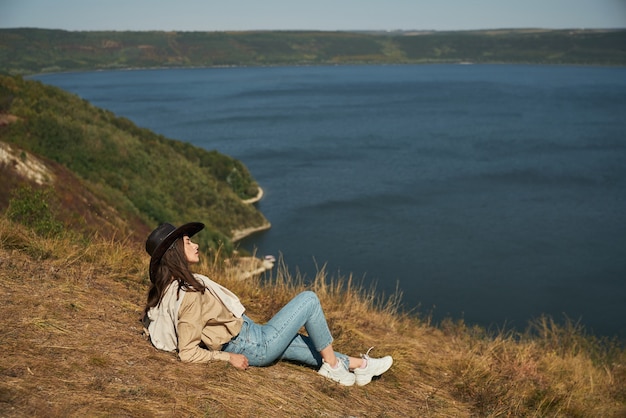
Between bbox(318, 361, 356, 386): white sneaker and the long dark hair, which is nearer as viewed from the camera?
the long dark hair

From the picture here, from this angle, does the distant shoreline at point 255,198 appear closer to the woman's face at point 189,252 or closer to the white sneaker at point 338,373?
the white sneaker at point 338,373

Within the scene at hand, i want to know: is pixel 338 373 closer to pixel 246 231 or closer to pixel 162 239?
pixel 162 239

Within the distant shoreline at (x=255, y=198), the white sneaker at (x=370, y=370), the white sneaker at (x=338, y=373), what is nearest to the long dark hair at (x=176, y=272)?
the white sneaker at (x=338, y=373)

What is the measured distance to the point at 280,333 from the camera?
496cm

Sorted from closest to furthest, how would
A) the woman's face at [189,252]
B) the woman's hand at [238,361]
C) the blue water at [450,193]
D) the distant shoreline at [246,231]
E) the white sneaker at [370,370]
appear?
the woman's face at [189,252] → the woman's hand at [238,361] → the white sneaker at [370,370] → the blue water at [450,193] → the distant shoreline at [246,231]

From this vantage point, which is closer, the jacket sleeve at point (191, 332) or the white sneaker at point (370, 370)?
the jacket sleeve at point (191, 332)

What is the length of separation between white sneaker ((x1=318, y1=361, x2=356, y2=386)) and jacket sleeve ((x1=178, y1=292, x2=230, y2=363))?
97 cm

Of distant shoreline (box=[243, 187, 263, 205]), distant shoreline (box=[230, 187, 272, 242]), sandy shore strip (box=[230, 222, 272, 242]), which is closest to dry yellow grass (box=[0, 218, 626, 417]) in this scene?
distant shoreline (box=[230, 187, 272, 242])

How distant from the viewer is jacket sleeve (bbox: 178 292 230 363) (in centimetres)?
445

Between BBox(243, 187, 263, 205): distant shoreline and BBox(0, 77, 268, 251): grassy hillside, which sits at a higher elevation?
BBox(0, 77, 268, 251): grassy hillside

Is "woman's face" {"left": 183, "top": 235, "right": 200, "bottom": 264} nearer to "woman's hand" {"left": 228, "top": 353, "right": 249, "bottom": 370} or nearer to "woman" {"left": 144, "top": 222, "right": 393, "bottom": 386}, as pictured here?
"woman" {"left": 144, "top": 222, "right": 393, "bottom": 386}

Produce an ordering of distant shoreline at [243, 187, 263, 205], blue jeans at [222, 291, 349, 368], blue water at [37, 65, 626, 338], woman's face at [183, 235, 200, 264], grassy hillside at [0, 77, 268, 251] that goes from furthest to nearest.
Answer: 1. distant shoreline at [243, 187, 263, 205]
2. blue water at [37, 65, 626, 338]
3. grassy hillside at [0, 77, 268, 251]
4. blue jeans at [222, 291, 349, 368]
5. woman's face at [183, 235, 200, 264]

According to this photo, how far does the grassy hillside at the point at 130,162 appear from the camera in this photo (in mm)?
33781

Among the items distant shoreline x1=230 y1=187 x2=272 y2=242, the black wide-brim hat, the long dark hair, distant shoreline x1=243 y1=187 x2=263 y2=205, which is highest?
the black wide-brim hat
